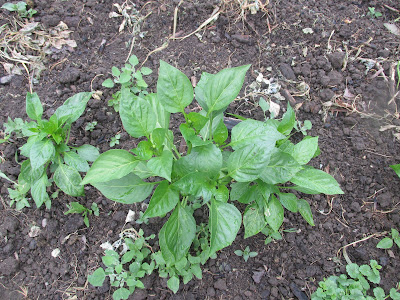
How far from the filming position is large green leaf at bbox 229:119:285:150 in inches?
73.9

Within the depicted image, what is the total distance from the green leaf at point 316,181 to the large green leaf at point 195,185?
57cm

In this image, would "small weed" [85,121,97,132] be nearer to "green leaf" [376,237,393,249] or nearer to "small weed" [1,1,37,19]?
"small weed" [1,1,37,19]

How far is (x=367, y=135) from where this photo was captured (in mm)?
2771

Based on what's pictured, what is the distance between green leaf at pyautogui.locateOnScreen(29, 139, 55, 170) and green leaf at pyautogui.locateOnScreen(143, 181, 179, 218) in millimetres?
813

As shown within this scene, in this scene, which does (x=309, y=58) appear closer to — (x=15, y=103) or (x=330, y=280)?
(x=330, y=280)

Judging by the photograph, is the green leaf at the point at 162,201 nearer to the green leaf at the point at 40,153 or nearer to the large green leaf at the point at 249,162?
the large green leaf at the point at 249,162

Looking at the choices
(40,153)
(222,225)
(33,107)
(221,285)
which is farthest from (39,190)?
(221,285)

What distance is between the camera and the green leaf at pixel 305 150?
203 cm

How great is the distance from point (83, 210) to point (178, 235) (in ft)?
3.24

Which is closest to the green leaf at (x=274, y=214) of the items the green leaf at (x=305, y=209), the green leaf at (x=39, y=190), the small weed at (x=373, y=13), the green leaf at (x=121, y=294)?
the green leaf at (x=305, y=209)

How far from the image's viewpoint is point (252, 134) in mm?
1931

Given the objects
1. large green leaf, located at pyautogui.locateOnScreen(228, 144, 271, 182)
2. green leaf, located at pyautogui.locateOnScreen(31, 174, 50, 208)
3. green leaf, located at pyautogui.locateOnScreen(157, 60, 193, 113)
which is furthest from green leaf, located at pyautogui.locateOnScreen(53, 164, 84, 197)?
large green leaf, located at pyautogui.locateOnScreen(228, 144, 271, 182)

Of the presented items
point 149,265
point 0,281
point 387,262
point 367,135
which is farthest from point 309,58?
point 0,281

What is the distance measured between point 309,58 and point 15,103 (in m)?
2.80
